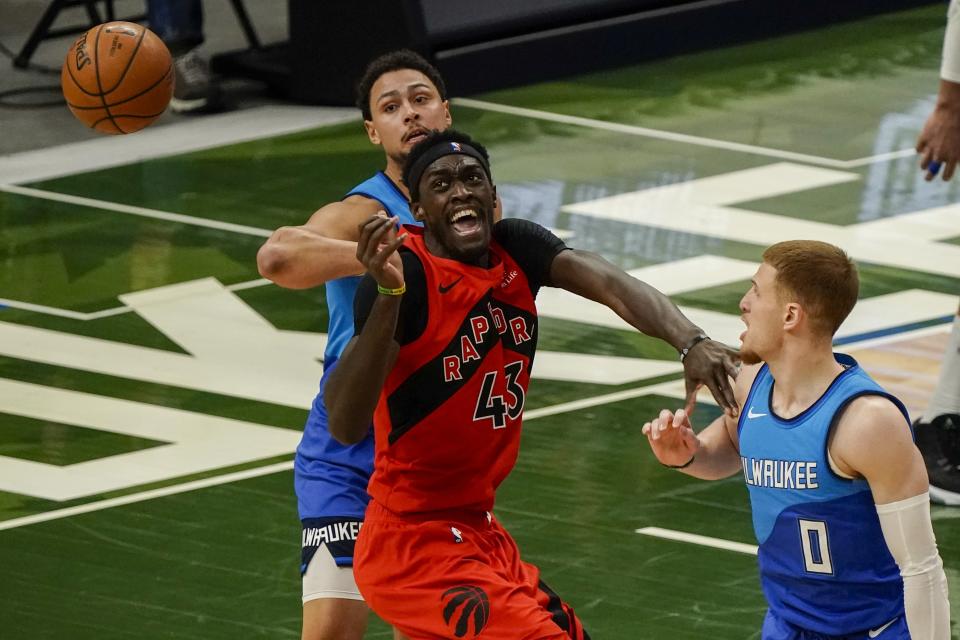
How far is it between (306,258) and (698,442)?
1.25 meters

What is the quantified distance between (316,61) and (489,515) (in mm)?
10199

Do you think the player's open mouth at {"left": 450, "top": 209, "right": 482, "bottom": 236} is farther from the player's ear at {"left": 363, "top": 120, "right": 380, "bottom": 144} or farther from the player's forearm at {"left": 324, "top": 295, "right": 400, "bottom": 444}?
the player's ear at {"left": 363, "top": 120, "right": 380, "bottom": 144}

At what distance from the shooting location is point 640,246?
12.0 meters

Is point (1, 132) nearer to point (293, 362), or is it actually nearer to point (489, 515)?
point (293, 362)

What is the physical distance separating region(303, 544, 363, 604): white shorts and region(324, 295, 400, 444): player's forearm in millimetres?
931

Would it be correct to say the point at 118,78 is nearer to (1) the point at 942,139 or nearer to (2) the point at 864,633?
(1) the point at 942,139

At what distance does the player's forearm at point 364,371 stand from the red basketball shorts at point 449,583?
0.48 meters

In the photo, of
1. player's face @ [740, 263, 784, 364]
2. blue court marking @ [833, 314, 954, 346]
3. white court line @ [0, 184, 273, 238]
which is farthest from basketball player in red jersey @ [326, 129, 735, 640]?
white court line @ [0, 184, 273, 238]

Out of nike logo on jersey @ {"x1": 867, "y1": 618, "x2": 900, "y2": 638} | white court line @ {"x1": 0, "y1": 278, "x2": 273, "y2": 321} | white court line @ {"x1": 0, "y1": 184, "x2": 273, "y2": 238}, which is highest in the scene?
nike logo on jersey @ {"x1": 867, "y1": 618, "x2": 900, "y2": 638}

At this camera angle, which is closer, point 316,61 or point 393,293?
point 393,293

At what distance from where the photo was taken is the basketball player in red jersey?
5.29 meters

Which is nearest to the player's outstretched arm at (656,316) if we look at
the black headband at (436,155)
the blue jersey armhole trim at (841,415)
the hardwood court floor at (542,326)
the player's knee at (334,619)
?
the blue jersey armhole trim at (841,415)

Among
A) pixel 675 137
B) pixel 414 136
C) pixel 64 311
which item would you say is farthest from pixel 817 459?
pixel 675 137

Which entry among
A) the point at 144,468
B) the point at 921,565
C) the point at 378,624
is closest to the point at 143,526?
the point at 144,468
